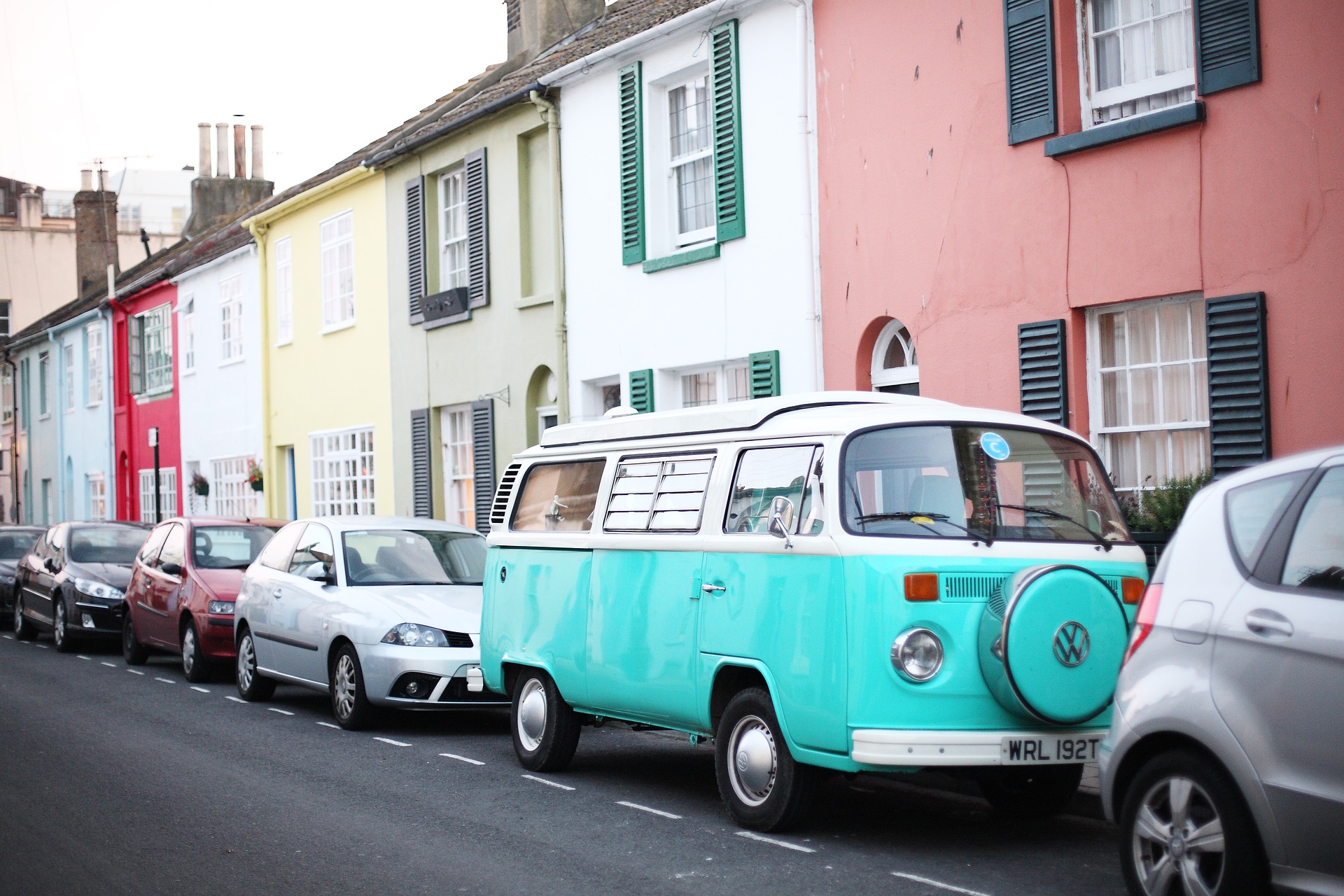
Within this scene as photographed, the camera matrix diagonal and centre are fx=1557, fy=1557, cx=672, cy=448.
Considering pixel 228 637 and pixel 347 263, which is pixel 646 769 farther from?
pixel 347 263

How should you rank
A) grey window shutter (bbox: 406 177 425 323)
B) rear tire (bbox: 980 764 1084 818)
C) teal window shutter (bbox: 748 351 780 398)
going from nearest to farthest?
rear tire (bbox: 980 764 1084 818) < teal window shutter (bbox: 748 351 780 398) < grey window shutter (bbox: 406 177 425 323)

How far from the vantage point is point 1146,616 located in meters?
5.89

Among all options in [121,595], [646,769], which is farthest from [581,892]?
[121,595]

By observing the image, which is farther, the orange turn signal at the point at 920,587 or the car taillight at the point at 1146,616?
the orange turn signal at the point at 920,587

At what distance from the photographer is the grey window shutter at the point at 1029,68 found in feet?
40.4

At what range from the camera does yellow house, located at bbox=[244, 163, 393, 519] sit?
24484mm

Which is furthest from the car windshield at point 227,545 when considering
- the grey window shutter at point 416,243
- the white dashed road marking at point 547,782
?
the white dashed road marking at point 547,782

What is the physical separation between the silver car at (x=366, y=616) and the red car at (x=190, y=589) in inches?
42.8

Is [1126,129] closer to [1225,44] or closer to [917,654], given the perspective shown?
[1225,44]

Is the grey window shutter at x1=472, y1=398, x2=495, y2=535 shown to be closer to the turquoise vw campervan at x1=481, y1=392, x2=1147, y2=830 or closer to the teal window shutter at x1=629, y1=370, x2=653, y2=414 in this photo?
→ the teal window shutter at x1=629, y1=370, x2=653, y2=414

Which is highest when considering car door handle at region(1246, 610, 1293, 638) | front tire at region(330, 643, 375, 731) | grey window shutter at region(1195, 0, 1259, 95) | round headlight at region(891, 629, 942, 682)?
grey window shutter at region(1195, 0, 1259, 95)

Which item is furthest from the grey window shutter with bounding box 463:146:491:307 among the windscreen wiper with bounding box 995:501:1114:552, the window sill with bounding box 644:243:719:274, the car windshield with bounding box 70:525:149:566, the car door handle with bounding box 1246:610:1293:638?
the car door handle with bounding box 1246:610:1293:638

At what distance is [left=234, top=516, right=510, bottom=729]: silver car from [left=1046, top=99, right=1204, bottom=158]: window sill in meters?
5.88

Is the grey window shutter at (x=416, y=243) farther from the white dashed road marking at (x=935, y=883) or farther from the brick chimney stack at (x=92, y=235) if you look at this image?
the brick chimney stack at (x=92, y=235)
